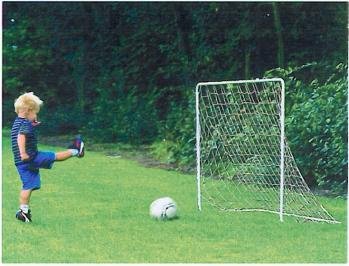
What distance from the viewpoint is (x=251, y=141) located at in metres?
9.52

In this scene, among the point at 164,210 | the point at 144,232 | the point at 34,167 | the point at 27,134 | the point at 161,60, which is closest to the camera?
the point at 144,232

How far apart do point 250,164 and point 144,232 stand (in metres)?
2.70

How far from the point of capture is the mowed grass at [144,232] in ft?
19.6

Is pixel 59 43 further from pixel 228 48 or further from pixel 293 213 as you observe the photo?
pixel 293 213

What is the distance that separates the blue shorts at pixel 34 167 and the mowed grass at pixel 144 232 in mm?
403

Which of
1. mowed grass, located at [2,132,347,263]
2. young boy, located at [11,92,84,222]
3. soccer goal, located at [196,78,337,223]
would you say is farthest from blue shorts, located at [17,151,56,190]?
soccer goal, located at [196,78,337,223]

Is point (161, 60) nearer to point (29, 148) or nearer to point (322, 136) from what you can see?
point (322, 136)

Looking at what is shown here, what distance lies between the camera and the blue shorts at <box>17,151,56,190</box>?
6969 millimetres

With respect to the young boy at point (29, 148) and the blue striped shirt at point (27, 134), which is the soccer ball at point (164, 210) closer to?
the young boy at point (29, 148)

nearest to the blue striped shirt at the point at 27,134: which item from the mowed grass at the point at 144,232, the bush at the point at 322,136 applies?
the mowed grass at the point at 144,232

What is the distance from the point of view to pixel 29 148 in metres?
6.95

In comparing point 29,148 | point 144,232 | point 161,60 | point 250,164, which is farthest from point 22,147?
point 161,60

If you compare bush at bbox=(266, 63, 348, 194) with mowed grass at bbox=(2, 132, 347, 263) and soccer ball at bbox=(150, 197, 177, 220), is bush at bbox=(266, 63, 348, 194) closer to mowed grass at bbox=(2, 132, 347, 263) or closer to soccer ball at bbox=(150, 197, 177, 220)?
mowed grass at bbox=(2, 132, 347, 263)

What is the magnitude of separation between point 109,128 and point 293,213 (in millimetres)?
7477
